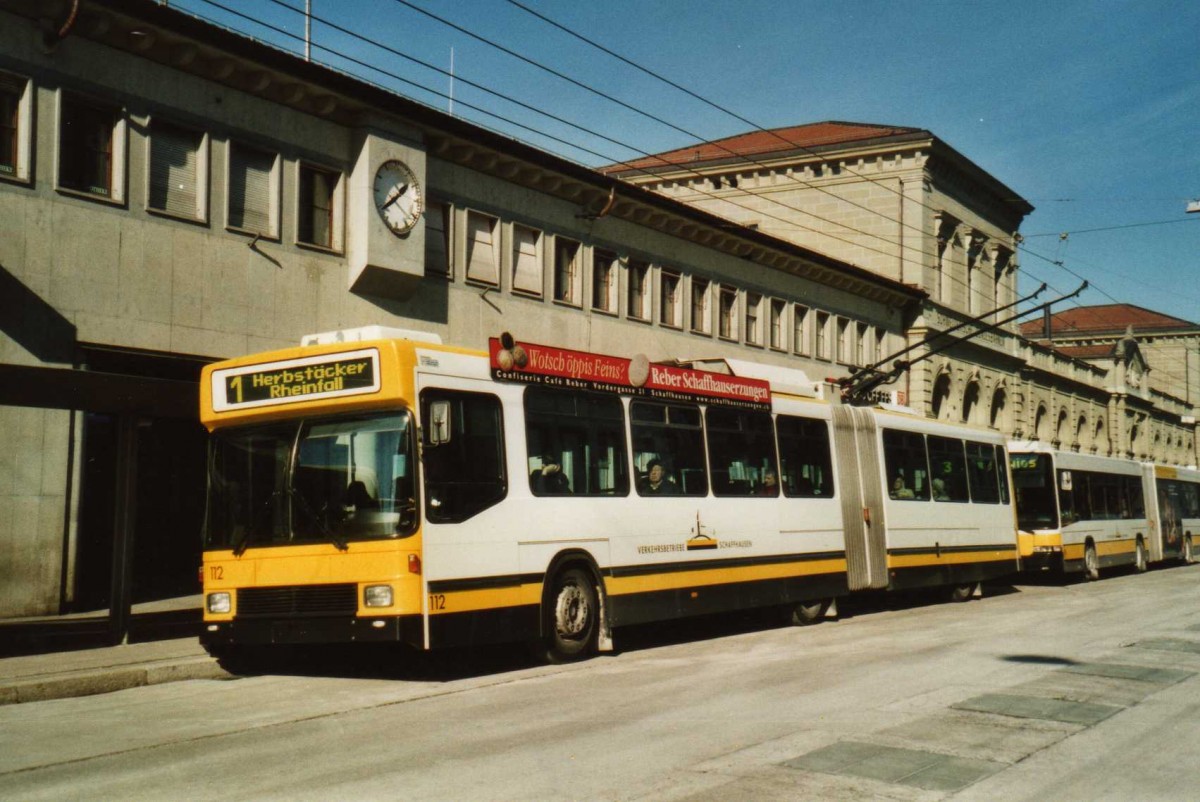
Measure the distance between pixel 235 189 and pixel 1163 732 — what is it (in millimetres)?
15801

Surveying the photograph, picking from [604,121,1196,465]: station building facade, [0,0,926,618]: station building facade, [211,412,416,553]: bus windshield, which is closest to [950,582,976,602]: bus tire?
[0,0,926,618]: station building facade

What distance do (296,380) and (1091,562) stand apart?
2304 centimetres

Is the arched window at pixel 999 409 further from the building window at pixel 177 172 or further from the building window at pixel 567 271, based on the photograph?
the building window at pixel 177 172

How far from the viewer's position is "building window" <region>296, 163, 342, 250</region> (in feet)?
67.6

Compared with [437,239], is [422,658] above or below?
below

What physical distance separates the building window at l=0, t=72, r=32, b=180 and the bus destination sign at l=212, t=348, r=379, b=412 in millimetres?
6730

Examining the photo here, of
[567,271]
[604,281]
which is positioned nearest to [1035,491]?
[604,281]

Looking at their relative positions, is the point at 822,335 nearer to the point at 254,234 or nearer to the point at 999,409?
the point at 999,409

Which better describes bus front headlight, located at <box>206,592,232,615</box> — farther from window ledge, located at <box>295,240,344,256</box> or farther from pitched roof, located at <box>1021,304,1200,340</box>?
pitched roof, located at <box>1021,304,1200,340</box>

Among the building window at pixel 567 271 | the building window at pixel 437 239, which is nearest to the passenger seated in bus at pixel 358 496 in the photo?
the building window at pixel 437 239

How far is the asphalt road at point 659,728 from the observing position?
662cm

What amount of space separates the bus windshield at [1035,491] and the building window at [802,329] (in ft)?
37.2

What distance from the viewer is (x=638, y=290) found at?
1177 inches

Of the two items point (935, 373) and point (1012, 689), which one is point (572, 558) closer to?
point (1012, 689)
